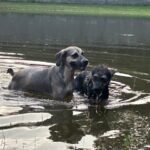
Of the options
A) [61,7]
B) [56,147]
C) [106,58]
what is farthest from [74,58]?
[61,7]

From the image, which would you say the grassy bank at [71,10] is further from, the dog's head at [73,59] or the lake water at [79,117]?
the dog's head at [73,59]

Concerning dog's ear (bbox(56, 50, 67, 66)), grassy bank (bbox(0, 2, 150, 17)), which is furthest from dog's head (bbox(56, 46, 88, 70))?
grassy bank (bbox(0, 2, 150, 17))

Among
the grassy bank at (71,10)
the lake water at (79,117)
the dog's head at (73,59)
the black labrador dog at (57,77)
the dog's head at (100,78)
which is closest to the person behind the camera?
the lake water at (79,117)

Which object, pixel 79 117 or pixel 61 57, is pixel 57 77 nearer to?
pixel 61 57

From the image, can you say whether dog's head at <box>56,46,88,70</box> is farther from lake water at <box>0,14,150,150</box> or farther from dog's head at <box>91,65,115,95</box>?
lake water at <box>0,14,150,150</box>

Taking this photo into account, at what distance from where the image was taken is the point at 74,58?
16.2 metres

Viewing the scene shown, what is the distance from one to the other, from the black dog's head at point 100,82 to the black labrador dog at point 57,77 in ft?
1.52

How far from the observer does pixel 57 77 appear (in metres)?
16.8

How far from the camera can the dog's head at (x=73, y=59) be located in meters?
16.0

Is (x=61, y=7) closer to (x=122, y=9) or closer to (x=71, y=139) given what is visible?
(x=122, y=9)

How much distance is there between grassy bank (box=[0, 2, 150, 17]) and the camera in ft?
234

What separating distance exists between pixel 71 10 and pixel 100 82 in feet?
198

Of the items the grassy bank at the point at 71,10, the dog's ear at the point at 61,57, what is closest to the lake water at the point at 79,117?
the dog's ear at the point at 61,57

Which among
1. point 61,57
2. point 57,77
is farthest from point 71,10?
point 61,57
